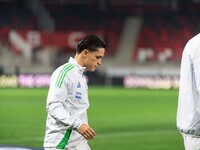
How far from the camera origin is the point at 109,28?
42469 millimetres

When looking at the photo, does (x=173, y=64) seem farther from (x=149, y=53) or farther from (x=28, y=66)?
(x=28, y=66)

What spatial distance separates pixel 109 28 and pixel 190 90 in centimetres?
3874

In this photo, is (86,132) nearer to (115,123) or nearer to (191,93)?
(191,93)

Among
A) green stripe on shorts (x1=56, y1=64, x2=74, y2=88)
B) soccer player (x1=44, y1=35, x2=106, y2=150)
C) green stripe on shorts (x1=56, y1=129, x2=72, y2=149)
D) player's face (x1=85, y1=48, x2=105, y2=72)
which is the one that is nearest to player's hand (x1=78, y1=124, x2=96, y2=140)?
soccer player (x1=44, y1=35, x2=106, y2=150)

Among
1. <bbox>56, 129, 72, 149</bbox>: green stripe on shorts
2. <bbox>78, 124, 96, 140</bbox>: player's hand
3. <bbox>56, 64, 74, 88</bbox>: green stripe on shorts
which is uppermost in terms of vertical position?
<bbox>56, 64, 74, 88</bbox>: green stripe on shorts

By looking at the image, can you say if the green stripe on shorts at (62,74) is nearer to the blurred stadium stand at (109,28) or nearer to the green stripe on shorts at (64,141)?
the green stripe on shorts at (64,141)

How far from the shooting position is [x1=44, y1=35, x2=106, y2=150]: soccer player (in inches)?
182

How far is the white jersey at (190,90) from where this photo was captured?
3838mm

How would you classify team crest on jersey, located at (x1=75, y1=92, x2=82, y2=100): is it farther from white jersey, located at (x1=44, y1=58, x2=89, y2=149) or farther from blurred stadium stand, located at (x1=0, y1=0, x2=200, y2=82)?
blurred stadium stand, located at (x1=0, y1=0, x2=200, y2=82)

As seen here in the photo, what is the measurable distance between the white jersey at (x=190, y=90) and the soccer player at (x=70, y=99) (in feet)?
3.12

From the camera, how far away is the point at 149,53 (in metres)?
40.2

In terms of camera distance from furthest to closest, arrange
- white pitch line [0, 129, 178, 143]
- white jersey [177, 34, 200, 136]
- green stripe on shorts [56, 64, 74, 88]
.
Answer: white pitch line [0, 129, 178, 143], green stripe on shorts [56, 64, 74, 88], white jersey [177, 34, 200, 136]

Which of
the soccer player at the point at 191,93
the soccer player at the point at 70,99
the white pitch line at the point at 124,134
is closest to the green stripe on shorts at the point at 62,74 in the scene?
the soccer player at the point at 70,99

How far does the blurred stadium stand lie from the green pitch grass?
14.9 m
